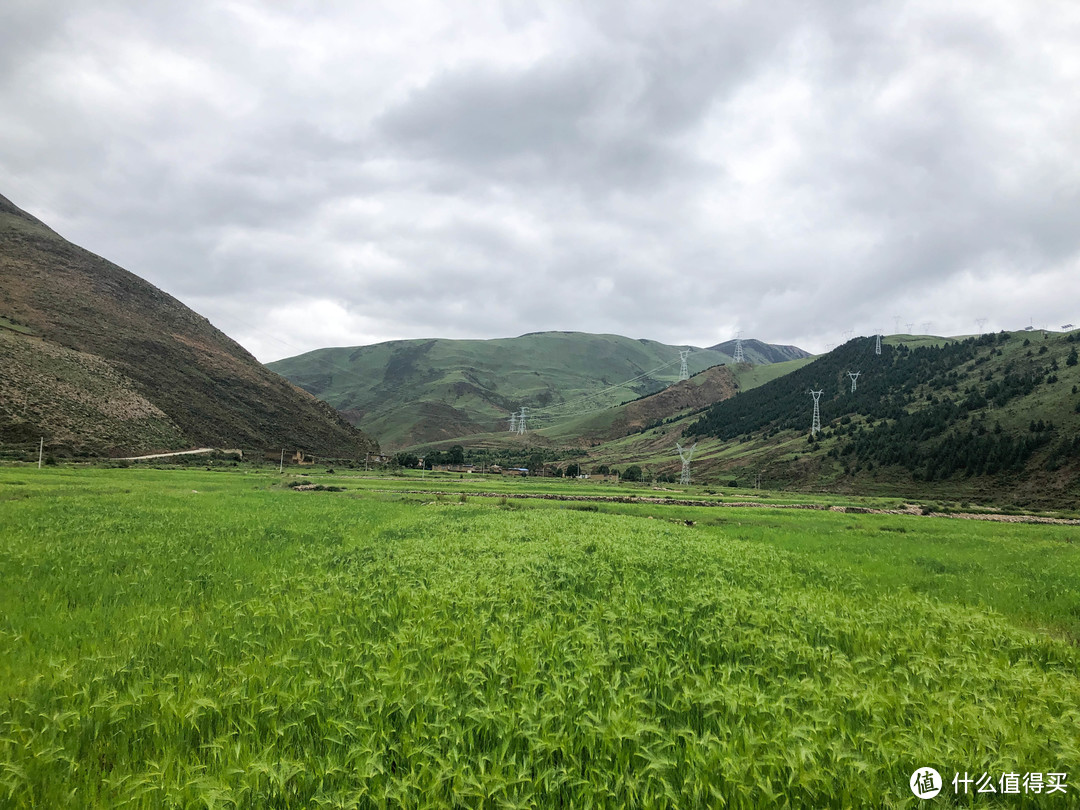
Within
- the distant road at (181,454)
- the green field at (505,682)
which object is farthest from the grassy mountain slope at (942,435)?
the distant road at (181,454)

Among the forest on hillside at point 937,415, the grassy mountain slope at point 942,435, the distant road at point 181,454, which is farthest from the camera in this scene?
the forest on hillside at point 937,415

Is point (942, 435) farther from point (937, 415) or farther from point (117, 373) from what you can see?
point (117, 373)

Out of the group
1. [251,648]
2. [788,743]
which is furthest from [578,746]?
[251,648]

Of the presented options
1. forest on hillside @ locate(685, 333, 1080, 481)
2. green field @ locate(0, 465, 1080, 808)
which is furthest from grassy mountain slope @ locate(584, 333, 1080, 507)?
green field @ locate(0, 465, 1080, 808)

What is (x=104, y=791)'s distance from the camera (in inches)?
166

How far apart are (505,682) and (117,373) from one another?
118m

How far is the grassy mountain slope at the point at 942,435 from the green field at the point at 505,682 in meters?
85.1

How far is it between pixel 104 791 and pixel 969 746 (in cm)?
808

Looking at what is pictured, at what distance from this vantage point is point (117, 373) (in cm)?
9438

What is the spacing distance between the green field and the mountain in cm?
8273

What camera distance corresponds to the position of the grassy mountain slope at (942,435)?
259ft

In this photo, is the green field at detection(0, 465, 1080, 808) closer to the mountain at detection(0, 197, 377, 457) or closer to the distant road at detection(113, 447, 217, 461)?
the distant road at detection(113, 447, 217, 461)

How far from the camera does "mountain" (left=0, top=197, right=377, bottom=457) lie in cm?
7662

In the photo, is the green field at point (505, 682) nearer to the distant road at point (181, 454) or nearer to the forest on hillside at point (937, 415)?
the distant road at point (181, 454)
